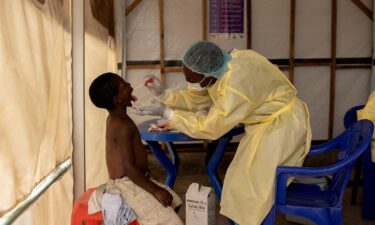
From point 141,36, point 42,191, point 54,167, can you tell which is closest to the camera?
point 42,191

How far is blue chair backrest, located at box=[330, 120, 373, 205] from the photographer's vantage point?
1760 millimetres

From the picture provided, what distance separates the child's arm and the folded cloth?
0.11 meters

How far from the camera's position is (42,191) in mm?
1907

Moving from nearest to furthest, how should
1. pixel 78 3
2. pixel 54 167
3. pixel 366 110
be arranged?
1. pixel 54 167
2. pixel 78 3
3. pixel 366 110

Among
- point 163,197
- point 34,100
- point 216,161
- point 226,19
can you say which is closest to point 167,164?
point 216,161

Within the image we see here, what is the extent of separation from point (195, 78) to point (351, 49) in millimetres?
3827

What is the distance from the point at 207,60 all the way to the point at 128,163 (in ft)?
1.96

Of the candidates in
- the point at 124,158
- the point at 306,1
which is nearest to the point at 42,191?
the point at 124,158

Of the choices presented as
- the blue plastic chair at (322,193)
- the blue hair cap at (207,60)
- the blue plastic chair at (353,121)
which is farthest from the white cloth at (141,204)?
the blue plastic chair at (353,121)

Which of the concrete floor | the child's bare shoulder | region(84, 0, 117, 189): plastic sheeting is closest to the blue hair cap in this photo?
the child's bare shoulder

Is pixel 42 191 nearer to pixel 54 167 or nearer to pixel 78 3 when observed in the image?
pixel 54 167

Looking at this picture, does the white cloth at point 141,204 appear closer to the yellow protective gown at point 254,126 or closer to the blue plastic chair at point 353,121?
the yellow protective gown at point 254,126

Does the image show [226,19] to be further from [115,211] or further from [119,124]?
[115,211]

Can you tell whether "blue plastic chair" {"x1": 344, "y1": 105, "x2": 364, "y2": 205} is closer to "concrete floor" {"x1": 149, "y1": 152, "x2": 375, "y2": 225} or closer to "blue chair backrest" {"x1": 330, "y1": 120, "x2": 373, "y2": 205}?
"concrete floor" {"x1": 149, "y1": 152, "x2": 375, "y2": 225}
